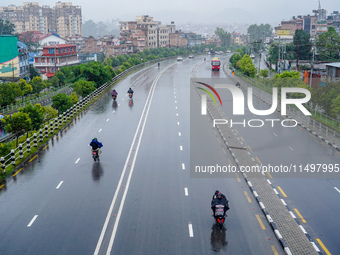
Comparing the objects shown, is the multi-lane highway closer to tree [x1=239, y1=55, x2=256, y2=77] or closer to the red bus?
tree [x1=239, y1=55, x2=256, y2=77]

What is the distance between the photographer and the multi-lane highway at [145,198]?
17422 mm

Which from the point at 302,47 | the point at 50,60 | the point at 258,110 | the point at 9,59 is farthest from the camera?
the point at 50,60

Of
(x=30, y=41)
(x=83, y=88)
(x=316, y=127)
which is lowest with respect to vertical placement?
(x=316, y=127)

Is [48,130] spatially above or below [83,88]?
below

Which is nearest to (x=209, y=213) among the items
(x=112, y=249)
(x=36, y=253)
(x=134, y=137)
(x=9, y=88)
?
(x=112, y=249)

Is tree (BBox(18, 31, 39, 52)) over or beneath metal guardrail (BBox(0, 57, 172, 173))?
over

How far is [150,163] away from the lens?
28.2 metres

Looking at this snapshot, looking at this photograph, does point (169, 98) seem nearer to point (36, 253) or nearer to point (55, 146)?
point (55, 146)

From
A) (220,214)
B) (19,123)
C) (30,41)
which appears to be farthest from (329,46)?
(30,41)

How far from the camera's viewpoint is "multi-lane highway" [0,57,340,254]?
17.4 metres

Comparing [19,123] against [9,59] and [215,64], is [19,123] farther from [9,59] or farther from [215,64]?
[9,59]

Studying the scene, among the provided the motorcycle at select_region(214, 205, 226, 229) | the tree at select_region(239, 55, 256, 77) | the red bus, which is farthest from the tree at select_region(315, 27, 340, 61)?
the motorcycle at select_region(214, 205, 226, 229)

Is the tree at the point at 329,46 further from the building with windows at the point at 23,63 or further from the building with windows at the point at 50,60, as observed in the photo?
the building with windows at the point at 50,60

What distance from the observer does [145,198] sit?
22.1m
